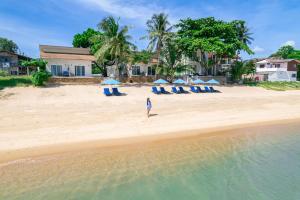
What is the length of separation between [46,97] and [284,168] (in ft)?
63.5

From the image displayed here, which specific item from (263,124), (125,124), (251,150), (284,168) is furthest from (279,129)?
(125,124)

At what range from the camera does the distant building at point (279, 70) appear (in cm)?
5784

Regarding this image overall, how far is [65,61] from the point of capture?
116 feet

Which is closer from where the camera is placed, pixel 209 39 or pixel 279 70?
pixel 209 39

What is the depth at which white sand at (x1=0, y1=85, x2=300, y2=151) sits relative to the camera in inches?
527

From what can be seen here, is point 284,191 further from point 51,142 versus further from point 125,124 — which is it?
point 51,142

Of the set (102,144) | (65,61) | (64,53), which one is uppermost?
(64,53)

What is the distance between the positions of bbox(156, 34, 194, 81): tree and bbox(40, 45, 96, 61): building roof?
10.7m

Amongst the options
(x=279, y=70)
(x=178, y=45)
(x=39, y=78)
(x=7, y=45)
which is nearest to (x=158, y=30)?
(x=178, y=45)

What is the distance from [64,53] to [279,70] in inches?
1937

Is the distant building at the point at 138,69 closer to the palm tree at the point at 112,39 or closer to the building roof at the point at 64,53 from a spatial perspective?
the building roof at the point at 64,53

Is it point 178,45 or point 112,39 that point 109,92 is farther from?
point 178,45

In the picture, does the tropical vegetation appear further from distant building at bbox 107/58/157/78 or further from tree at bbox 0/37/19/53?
tree at bbox 0/37/19/53

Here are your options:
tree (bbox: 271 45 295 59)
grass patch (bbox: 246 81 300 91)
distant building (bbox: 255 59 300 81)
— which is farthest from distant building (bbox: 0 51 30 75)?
tree (bbox: 271 45 295 59)
